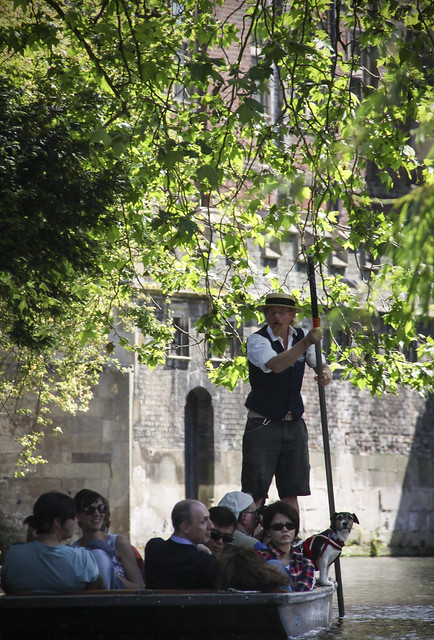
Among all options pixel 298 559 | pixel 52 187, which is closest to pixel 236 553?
pixel 298 559

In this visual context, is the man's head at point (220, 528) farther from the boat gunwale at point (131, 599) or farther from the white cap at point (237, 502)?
the boat gunwale at point (131, 599)

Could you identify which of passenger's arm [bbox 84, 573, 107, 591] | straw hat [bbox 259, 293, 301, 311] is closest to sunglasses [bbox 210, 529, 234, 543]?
passenger's arm [bbox 84, 573, 107, 591]

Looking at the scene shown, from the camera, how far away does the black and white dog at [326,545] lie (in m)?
7.58

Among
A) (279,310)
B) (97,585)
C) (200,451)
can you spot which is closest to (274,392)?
(279,310)

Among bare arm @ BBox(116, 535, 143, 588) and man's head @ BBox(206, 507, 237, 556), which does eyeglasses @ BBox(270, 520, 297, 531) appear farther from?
bare arm @ BBox(116, 535, 143, 588)

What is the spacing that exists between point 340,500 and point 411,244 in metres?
18.0

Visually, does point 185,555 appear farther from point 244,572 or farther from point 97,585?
point 97,585

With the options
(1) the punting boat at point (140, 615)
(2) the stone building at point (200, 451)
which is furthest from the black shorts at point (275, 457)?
(2) the stone building at point (200, 451)

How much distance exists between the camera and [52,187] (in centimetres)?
1148

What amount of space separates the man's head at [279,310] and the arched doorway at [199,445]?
1305 centimetres

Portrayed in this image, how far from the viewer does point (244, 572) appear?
615 centimetres

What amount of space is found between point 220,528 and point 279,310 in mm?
1836

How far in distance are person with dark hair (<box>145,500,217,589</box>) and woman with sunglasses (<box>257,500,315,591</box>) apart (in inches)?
25.9

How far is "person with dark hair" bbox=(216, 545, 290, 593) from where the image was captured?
6.12 meters
